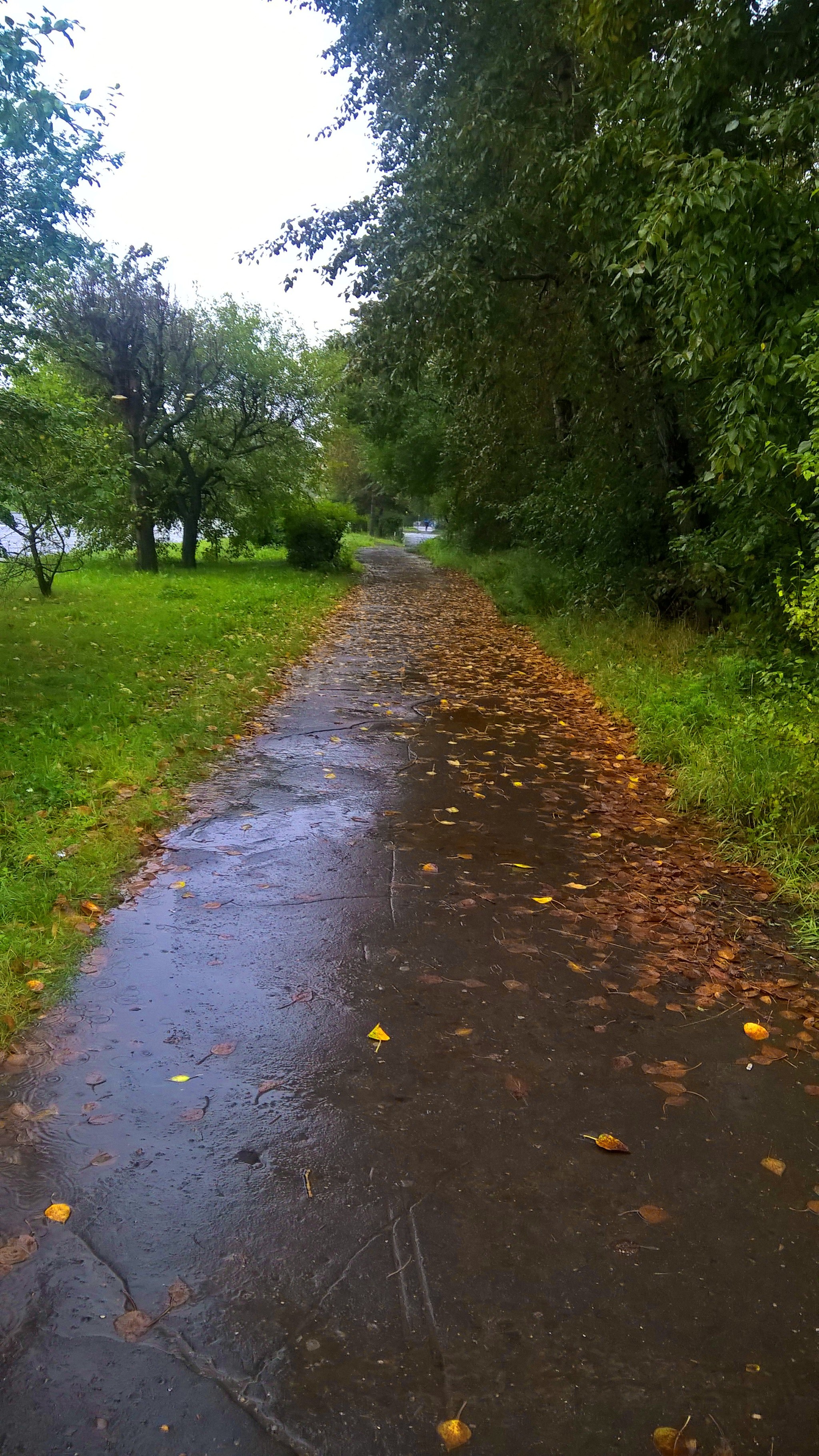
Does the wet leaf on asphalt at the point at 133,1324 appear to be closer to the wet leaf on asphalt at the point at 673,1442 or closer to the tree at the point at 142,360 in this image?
the wet leaf on asphalt at the point at 673,1442

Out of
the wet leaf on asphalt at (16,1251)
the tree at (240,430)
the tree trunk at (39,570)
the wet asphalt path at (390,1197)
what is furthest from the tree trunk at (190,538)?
the wet leaf on asphalt at (16,1251)

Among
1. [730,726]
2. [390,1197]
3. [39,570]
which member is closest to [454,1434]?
[390,1197]

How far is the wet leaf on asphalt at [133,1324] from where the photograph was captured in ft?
7.43

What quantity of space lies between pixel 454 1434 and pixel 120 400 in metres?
23.4

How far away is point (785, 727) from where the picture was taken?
19.6 ft

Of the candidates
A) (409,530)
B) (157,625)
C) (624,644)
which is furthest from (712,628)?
(409,530)

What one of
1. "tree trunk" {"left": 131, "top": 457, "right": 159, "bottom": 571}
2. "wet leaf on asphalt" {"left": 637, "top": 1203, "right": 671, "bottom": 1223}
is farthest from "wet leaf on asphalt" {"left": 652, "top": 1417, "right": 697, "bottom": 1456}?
"tree trunk" {"left": 131, "top": 457, "right": 159, "bottom": 571}

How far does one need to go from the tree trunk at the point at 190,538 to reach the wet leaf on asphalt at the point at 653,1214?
26185mm

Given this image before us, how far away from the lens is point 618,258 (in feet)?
29.1

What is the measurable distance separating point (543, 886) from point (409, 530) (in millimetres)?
106886

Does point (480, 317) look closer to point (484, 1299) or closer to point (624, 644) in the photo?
point (624, 644)

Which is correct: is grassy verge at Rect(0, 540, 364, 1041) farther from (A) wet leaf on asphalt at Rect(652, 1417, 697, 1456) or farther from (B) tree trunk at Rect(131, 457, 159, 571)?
(B) tree trunk at Rect(131, 457, 159, 571)

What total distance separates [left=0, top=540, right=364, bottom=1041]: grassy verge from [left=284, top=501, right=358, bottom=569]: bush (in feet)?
29.0

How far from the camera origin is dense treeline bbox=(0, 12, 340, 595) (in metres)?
8.89
